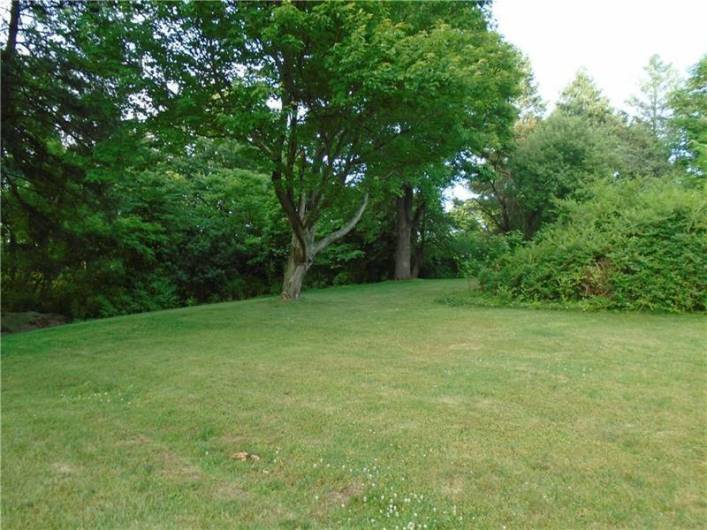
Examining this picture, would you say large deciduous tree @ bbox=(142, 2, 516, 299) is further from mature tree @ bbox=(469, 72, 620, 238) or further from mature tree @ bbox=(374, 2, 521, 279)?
mature tree @ bbox=(469, 72, 620, 238)

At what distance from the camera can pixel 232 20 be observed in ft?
27.3

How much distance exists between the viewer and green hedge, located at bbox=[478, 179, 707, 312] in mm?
8336

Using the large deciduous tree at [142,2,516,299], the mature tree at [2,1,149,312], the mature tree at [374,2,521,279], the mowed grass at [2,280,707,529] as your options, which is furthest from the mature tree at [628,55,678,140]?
the mature tree at [2,1,149,312]

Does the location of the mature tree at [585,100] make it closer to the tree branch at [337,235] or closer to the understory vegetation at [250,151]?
the understory vegetation at [250,151]

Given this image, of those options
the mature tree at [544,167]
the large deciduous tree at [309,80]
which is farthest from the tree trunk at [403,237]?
the large deciduous tree at [309,80]

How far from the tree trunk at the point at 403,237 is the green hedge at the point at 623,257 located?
8.33 meters

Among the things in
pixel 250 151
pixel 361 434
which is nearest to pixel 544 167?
pixel 250 151

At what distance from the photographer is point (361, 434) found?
3158mm

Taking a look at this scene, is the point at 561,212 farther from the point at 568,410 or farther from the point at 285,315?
the point at 568,410

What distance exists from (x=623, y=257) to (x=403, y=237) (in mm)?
10822

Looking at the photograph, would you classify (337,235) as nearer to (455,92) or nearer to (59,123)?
(455,92)

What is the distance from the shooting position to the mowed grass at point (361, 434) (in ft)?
7.48

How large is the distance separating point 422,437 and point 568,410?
125cm

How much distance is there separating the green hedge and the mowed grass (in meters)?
2.60
